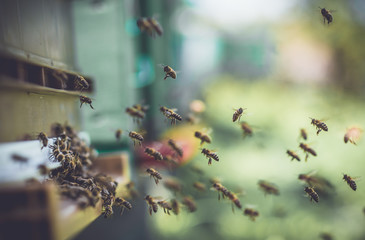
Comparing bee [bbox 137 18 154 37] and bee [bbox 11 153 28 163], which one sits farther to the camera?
bee [bbox 137 18 154 37]

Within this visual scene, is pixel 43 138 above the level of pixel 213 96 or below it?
below

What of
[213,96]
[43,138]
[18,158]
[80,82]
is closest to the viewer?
[18,158]

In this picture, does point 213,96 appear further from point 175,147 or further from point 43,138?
point 43,138

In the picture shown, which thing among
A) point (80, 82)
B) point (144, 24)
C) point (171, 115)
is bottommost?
point (171, 115)

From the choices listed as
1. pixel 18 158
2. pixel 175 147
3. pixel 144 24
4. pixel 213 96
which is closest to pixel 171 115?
pixel 175 147

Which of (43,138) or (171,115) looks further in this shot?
(171,115)

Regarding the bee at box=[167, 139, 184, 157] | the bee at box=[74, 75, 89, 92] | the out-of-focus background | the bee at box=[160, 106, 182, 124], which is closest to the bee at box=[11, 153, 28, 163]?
the out-of-focus background

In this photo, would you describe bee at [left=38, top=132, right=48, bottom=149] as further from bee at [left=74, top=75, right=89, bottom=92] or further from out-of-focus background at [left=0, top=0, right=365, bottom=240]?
bee at [left=74, top=75, right=89, bottom=92]

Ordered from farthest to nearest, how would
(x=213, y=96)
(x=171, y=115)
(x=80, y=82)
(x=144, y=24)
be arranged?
(x=213, y=96) → (x=144, y=24) → (x=171, y=115) → (x=80, y=82)
